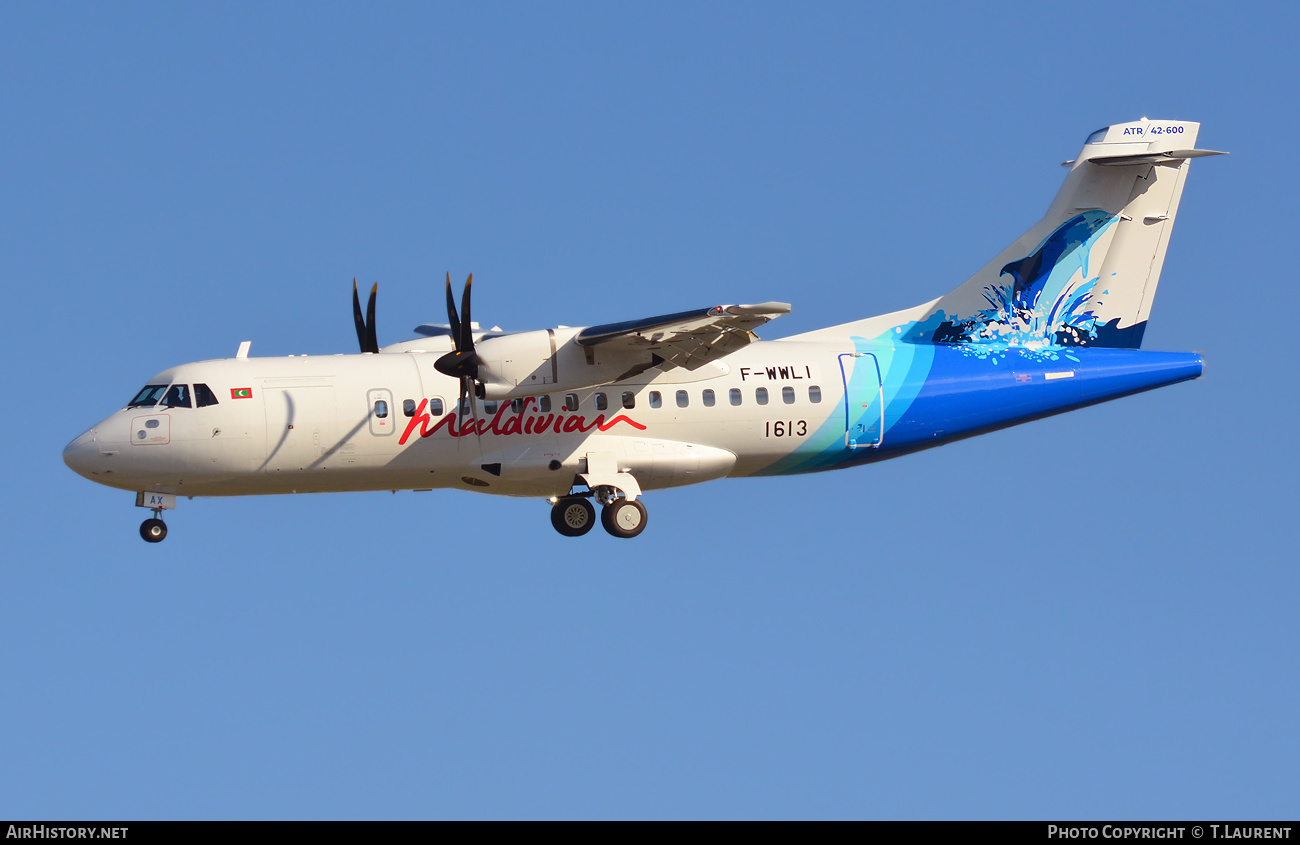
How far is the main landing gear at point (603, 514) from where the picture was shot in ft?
90.1

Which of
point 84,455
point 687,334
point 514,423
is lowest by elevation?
point 84,455

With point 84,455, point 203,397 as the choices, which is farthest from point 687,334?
point 84,455

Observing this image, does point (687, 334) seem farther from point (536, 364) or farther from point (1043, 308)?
point (1043, 308)

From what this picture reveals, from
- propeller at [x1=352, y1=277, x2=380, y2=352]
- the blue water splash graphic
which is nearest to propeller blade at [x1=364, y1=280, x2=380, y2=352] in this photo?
propeller at [x1=352, y1=277, x2=380, y2=352]

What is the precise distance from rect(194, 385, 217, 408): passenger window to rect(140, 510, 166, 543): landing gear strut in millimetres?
1967

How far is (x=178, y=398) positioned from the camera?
87.5 ft

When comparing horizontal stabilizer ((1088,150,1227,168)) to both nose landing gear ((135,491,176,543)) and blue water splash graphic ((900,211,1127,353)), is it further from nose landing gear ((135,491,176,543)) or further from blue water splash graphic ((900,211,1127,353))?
nose landing gear ((135,491,176,543))

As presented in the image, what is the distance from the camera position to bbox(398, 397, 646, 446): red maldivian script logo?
26891mm

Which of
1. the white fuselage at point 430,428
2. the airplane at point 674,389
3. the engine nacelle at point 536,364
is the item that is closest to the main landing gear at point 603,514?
the airplane at point 674,389

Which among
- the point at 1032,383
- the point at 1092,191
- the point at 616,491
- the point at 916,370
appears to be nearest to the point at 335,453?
the point at 616,491

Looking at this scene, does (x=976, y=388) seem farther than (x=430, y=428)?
Yes

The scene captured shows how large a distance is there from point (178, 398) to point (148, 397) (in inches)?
23.2
